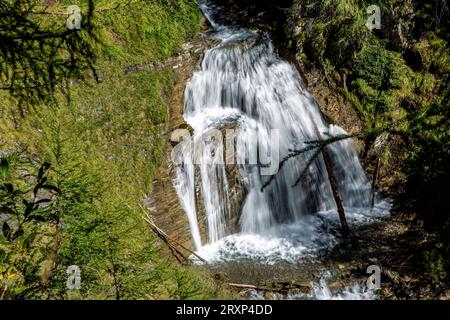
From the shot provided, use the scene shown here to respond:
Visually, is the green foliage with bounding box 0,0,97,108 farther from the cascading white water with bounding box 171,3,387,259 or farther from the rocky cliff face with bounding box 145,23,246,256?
the cascading white water with bounding box 171,3,387,259

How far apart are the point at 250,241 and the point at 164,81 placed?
4.13 m

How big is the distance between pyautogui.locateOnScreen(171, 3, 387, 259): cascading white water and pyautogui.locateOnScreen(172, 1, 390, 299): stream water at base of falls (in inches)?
0.9

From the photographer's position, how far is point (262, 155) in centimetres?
842

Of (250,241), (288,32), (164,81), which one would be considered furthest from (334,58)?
(250,241)

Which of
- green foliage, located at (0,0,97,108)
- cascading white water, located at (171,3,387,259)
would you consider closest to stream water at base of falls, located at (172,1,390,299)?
cascading white water, located at (171,3,387,259)

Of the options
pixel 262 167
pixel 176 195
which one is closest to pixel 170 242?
pixel 176 195

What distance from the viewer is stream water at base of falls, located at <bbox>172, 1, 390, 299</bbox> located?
25.9ft

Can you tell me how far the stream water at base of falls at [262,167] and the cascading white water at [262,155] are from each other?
2 centimetres

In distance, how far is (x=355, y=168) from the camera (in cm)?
930

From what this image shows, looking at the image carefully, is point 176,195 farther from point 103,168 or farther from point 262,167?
point 262,167

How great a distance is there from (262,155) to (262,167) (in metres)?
0.27

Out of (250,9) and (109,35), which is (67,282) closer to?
(109,35)

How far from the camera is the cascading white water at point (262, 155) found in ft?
26.1

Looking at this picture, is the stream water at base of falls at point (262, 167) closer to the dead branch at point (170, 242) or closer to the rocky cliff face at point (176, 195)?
the rocky cliff face at point (176, 195)
